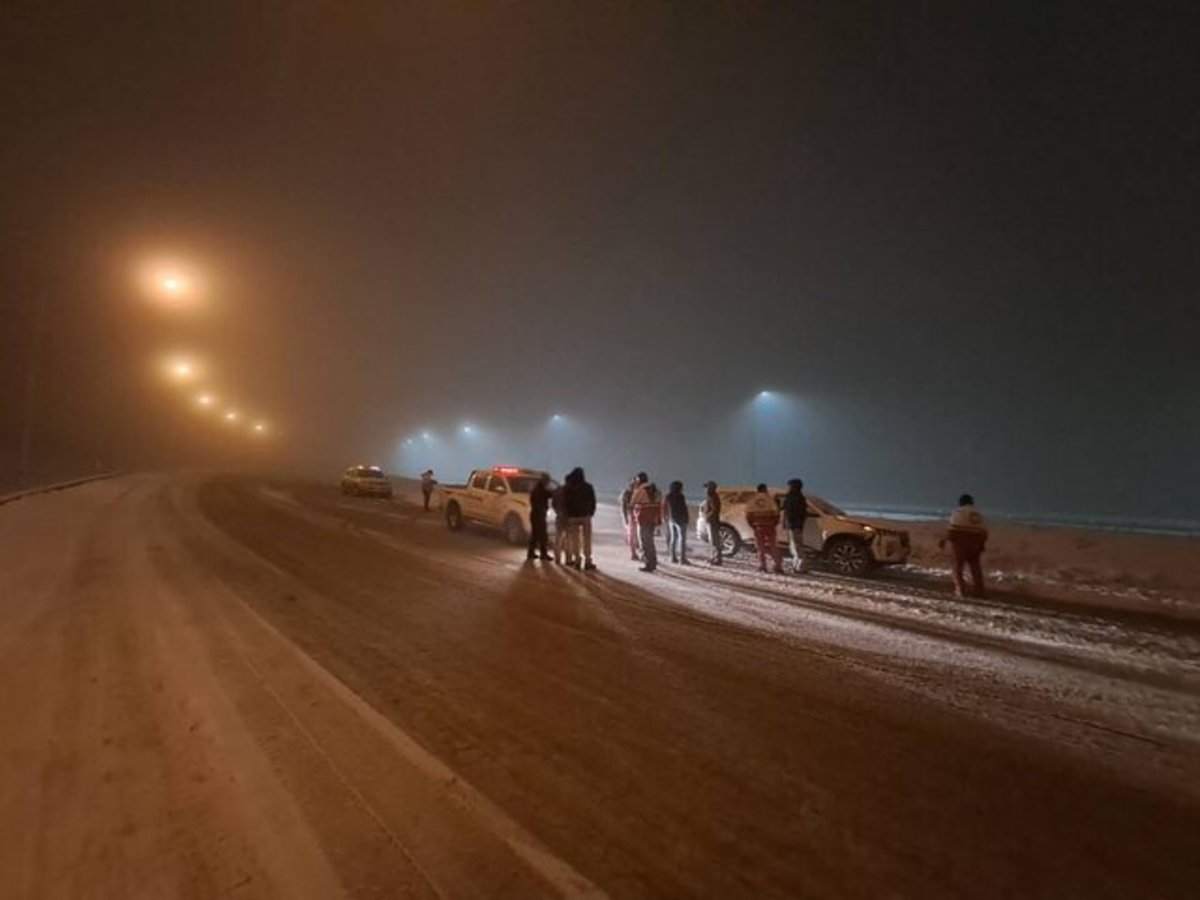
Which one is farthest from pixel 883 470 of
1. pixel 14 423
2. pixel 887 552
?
pixel 14 423

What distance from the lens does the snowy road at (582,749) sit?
3.32 meters

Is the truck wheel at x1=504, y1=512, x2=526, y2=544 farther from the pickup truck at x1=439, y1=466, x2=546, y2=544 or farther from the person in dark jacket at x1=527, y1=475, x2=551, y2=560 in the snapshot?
the person in dark jacket at x1=527, y1=475, x2=551, y2=560

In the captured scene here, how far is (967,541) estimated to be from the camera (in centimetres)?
1130

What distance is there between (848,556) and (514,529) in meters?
7.95

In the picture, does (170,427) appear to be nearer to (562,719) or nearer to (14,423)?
(14,423)

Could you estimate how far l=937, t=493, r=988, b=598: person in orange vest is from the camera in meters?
11.2

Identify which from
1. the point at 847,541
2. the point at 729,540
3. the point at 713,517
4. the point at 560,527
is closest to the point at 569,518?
the point at 560,527

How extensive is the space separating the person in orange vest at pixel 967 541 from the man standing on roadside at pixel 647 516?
5.30 m

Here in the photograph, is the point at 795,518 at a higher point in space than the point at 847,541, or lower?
higher

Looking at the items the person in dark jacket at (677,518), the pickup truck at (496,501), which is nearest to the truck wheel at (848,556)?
the person in dark jacket at (677,518)

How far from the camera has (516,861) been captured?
332 cm

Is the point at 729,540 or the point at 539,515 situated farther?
the point at 729,540

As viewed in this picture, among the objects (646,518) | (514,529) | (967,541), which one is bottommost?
(967,541)

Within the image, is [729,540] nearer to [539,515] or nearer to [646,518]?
[646,518]
